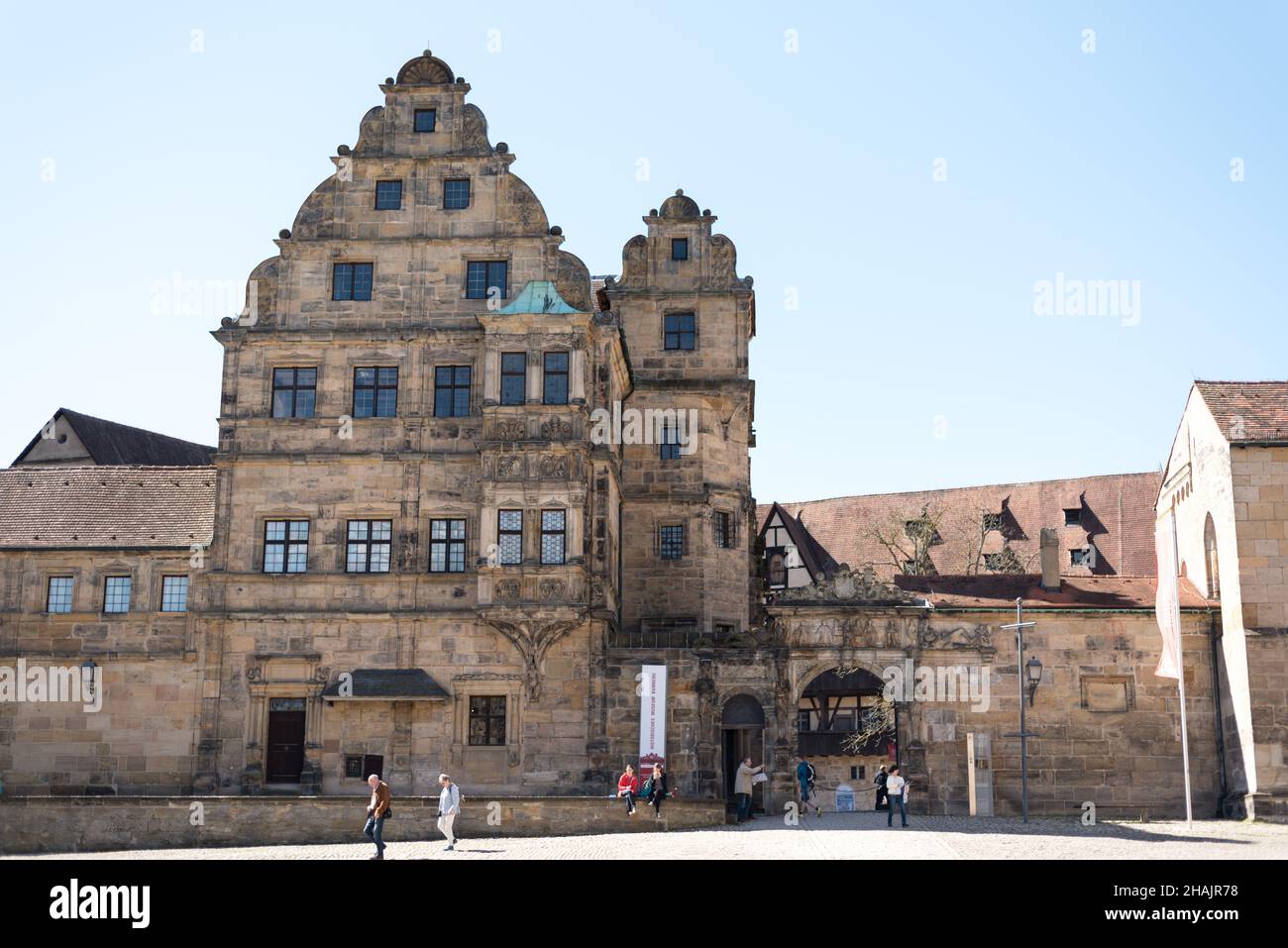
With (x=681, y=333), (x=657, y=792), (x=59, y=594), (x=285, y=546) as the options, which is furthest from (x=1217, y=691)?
(x=59, y=594)

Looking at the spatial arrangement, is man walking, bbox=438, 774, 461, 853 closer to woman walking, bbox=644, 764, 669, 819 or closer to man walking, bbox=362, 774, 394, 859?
man walking, bbox=362, 774, 394, 859

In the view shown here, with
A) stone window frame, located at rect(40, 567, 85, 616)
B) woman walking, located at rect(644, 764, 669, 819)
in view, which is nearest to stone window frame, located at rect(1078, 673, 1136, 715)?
woman walking, located at rect(644, 764, 669, 819)

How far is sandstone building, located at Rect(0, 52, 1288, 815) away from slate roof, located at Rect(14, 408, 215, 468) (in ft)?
47.3

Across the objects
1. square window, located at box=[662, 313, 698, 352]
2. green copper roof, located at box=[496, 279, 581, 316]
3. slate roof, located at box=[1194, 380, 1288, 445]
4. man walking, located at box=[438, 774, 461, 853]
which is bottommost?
man walking, located at box=[438, 774, 461, 853]

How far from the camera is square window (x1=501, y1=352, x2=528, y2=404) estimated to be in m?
38.6

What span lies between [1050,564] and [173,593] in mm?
21829

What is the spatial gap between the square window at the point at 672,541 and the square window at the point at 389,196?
11.0m

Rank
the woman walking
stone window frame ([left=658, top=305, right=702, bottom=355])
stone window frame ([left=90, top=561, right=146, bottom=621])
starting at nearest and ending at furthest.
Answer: the woman walking
stone window frame ([left=90, top=561, right=146, bottom=621])
stone window frame ([left=658, top=305, right=702, bottom=355])

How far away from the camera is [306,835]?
3045cm

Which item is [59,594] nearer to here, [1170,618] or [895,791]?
[895,791]

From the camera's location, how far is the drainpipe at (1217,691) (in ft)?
123

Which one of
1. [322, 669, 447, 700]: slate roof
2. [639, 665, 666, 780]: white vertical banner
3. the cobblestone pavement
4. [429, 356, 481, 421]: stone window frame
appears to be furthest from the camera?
[429, 356, 481, 421]: stone window frame
